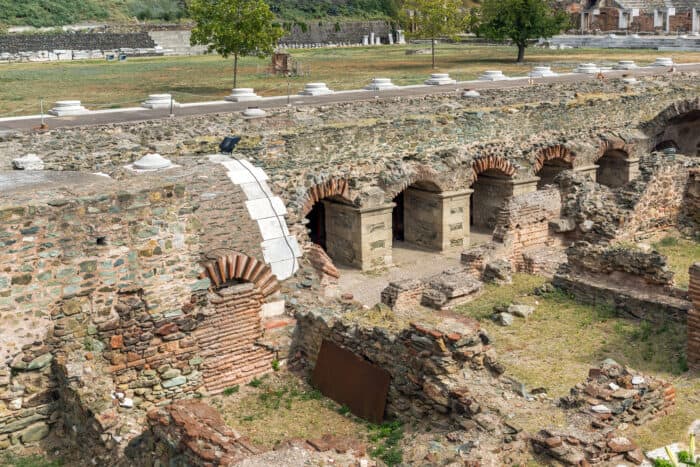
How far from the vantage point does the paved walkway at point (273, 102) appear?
20406mm

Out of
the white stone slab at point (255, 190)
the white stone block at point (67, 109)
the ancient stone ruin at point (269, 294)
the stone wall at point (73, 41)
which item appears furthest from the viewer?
the stone wall at point (73, 41)

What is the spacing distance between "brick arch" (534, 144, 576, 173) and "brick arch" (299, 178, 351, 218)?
6077 millimetres

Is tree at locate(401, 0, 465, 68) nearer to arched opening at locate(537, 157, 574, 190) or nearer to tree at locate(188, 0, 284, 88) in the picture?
tree at locate(188, 0, 284, 88)

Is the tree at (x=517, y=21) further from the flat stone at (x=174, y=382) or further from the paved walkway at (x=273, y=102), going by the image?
the flat stone at (x=174, y=382)

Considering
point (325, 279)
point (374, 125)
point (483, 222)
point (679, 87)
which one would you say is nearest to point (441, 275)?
point (325, 279)

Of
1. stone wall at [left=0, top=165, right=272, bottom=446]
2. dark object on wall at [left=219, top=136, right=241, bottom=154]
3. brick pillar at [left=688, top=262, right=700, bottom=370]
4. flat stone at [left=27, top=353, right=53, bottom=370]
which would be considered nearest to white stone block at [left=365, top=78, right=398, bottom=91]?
dark object on wall at [left=219, top=136, right=241, bottom=154]

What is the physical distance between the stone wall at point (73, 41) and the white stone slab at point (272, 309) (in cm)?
4588

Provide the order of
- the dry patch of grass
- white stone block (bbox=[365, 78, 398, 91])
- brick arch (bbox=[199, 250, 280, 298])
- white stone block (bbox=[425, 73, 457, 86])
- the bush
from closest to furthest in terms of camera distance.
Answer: the dry patch of grass < brick arch (bbox=[199, 250, 280, 298]) < white stone block (bbox=[365, 78, 398, 91]) < white stone block (bbox=[425, 73, 457, 86]) < the bush

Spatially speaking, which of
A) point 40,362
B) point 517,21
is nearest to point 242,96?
point 40,362

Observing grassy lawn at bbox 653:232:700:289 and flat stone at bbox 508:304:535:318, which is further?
grassy lawn at bbox 653:232:700:289

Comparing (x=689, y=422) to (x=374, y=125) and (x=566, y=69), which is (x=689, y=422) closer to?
(x=374, y=125)

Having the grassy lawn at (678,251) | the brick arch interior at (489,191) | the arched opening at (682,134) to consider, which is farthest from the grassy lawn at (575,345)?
the arched opening at (682,134)

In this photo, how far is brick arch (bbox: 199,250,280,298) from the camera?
1098 cm

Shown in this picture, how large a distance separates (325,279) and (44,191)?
4412mm
